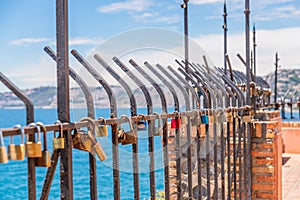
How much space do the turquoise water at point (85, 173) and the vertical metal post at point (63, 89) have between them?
14 cm

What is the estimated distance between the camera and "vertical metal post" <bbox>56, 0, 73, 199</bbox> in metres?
1.61

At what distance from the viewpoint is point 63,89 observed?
1.62 meters

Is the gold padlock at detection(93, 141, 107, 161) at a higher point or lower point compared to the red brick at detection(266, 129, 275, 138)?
higher

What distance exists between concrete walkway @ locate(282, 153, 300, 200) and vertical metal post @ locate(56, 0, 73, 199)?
436 cm

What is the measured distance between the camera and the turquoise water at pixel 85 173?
2215 millimetres

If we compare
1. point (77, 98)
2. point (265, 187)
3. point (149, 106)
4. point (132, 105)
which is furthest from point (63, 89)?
point (265, 187)

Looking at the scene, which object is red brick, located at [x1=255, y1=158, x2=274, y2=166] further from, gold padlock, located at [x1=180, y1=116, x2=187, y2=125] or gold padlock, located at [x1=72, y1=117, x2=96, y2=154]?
gold padlock, located at [x1=72, y1=117, x2=96, y2=154]

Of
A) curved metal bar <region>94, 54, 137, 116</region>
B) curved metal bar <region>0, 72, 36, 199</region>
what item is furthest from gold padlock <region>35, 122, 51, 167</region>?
curved metal bar <region>94, 54, 137, 116</region>

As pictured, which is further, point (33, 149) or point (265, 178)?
point (265, 178)

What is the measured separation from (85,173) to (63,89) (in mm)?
29203

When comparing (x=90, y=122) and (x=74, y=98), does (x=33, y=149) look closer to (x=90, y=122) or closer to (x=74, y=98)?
(x=90, y=122)

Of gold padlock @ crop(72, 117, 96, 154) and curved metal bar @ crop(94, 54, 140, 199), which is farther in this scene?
curved metal bar @ crop(94, 54, 140, 199)

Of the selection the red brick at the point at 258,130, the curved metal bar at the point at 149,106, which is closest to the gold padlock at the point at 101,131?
the curved metal bar at the point at 149,106

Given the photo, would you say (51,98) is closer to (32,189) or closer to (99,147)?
(99,147)
